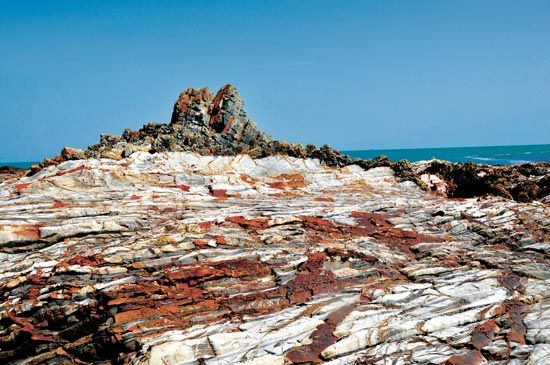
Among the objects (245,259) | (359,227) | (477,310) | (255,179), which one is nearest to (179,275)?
(245,259)

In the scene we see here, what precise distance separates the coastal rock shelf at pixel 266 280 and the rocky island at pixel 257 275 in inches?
2.4

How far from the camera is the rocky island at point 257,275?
44.4 ft

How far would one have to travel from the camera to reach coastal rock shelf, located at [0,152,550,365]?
13478 millimetres

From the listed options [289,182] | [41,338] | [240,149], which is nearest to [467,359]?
[41,338]

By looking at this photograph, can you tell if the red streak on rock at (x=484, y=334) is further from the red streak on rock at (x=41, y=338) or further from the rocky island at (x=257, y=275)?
the red streak on rock at (x=41, y=338)

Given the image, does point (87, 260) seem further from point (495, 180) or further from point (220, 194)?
point (495, 180)

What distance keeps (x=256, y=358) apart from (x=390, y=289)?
20.0 feet

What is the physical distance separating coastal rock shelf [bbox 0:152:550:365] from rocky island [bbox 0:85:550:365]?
60 mm

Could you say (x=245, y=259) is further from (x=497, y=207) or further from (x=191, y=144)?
(x=191, y=144)

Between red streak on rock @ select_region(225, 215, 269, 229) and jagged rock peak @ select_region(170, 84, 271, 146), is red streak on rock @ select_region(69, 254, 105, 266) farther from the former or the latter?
jagged rock peak @ select_region(170, 84, 271, 146)

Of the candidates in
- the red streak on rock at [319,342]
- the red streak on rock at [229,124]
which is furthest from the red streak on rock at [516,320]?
the red streak on rock at [229,124]

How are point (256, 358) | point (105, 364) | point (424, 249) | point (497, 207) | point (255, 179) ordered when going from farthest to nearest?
1. point (255, 179)
2. point (497, 207)
3. point (424, 249)
4. point (105, 364)
5. point (256, 358)

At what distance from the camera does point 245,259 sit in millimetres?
17547

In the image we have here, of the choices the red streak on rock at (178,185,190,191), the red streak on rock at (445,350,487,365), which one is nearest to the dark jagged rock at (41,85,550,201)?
the red streak on rock at (178,185,190,191)
